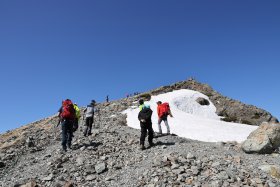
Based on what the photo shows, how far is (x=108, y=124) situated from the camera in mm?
29219

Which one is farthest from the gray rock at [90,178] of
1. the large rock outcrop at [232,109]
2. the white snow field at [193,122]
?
the large rock outcrop at [232,109]

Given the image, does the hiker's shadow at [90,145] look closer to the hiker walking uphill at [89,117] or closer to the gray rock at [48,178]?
the hiker walking uphill at [89,117]

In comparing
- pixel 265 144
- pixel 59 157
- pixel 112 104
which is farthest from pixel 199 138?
pixel 112 104

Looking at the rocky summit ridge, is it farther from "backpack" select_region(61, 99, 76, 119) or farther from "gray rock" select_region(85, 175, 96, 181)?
"backpack" select_region(61, 99, 76, 119)

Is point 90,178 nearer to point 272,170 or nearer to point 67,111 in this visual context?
point 67,111

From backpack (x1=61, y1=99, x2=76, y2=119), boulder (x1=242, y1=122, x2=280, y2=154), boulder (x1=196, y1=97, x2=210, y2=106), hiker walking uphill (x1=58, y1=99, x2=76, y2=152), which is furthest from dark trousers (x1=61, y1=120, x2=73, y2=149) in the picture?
boulder (x1=196, y1=97, x2=210, y2=106)

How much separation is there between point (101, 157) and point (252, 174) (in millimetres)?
7590

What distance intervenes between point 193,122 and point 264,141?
13983mm

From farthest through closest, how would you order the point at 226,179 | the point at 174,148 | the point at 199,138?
the point at 199,138, the point at 174,148, the point at 226,179

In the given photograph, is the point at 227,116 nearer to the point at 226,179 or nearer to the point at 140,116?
the point at 140,116

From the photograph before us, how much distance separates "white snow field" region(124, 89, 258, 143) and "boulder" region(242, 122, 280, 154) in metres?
5.14

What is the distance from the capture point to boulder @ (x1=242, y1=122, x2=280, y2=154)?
18.2 meters

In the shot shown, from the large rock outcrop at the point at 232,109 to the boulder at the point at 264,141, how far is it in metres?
20.9

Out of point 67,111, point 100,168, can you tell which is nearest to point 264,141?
point 100,168
